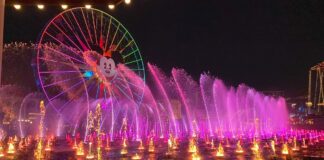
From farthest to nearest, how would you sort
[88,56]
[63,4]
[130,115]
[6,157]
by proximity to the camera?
[130,115], [88,56], [6,157], [63,4]

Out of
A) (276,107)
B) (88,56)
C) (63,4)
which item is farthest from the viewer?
(276,107)

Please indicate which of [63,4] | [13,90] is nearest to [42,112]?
[13,90]

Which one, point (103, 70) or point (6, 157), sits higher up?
point (103, 70)

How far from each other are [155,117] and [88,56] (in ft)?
94.5

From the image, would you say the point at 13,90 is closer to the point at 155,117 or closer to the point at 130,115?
the point at 130,115

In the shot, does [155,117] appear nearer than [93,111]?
No

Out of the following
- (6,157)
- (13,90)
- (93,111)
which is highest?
(13,90)

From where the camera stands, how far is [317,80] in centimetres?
6644

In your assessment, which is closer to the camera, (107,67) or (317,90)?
(107,67)

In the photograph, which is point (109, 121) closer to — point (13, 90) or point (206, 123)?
point (13, 90)

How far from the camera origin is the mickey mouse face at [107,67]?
27.4 metres

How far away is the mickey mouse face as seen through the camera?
27.4 meters

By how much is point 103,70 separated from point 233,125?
87.9ft

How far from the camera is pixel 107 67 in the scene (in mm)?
27844
